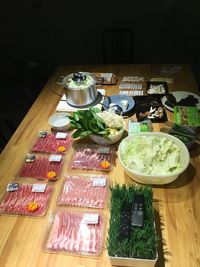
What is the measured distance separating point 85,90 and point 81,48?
6.11 feet

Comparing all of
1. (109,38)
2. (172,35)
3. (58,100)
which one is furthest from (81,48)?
(58,100)

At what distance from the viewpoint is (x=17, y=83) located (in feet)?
12.7

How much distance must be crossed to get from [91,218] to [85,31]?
268 cm

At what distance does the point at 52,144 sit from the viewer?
151cm

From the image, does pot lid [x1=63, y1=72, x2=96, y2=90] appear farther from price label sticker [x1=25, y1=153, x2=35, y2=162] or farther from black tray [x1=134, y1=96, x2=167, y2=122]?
price label sticker [x1=25, y1=153, x2=35, y2=162]

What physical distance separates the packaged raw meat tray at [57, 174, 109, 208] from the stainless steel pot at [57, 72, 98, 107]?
2.04 ft

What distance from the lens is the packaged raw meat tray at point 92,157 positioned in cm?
134

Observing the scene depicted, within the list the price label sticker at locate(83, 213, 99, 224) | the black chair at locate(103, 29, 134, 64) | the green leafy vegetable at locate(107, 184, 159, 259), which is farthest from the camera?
the black chair at locate(103, 29, 134, 64)

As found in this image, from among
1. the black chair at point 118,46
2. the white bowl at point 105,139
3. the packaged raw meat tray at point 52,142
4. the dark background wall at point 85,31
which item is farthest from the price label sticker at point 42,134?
the black chair at point 118,46

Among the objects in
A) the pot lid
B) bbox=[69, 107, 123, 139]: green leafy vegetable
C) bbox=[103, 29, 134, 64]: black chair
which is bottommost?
bbox=[103, 29, 134, 64]: black chair

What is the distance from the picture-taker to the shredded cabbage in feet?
3.91

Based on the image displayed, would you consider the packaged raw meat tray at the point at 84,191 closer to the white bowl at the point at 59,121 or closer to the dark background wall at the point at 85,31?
the white bowl at the point at 59,121

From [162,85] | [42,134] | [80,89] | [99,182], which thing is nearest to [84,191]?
[99,182]

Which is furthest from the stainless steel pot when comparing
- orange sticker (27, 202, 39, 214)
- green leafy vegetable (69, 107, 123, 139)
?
orange sticker (27, 202, 39, 214)
